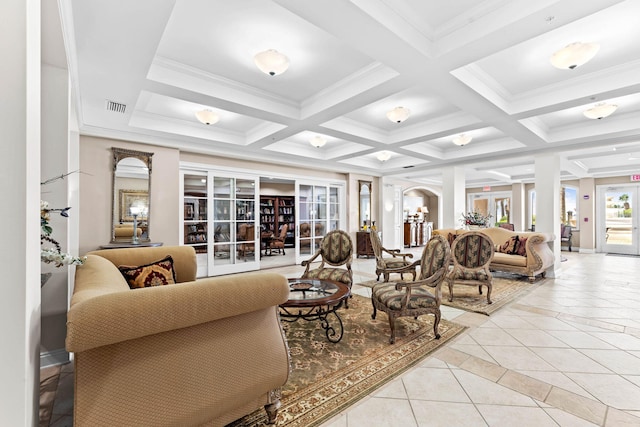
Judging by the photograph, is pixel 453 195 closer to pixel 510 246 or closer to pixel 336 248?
pixel 510 246

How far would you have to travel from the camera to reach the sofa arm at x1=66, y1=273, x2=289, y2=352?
104cm

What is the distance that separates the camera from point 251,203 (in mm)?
6344

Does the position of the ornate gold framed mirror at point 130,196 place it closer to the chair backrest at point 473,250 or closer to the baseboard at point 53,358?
the baseboard at point 53,358

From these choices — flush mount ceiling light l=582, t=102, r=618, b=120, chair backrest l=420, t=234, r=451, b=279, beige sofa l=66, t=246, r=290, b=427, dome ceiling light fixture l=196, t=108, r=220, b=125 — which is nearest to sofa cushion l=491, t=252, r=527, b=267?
flush mount ceiling light l=582, t=102, r=618, b=120

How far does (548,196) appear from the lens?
588cm

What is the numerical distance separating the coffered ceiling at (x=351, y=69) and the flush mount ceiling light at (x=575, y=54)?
0.14m

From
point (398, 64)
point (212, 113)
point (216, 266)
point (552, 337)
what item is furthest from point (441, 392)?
point (216, 266)

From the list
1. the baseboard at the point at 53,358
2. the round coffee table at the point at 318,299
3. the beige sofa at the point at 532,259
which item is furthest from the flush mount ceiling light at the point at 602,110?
the baseboard at the point at 53,358

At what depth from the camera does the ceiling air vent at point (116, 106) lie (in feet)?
11.2

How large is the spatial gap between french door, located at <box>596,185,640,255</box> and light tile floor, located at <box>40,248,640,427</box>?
7.38 meters

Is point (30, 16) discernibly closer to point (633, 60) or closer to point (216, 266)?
point (633, 60)

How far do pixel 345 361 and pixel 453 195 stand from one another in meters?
5.99

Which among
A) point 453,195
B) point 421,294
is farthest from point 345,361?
point 453,195

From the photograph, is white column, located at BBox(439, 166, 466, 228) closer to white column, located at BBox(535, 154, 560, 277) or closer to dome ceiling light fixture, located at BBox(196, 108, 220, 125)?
white column, located at BBox(535, 154, 560, 277)
